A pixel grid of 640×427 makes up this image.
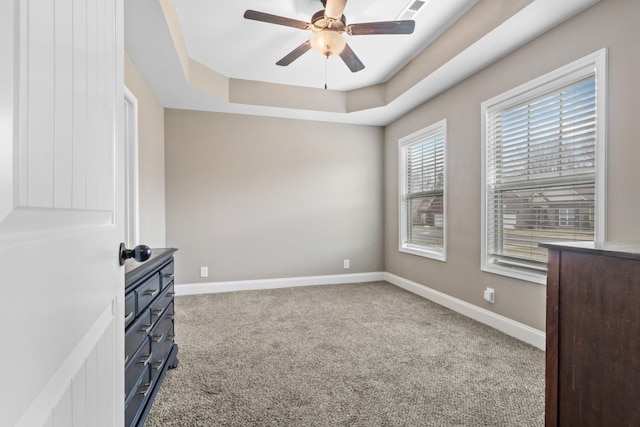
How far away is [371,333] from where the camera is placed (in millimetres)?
2766

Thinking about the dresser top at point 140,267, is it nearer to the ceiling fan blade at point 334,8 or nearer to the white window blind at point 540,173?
the ceiling fan blade at point 334,8

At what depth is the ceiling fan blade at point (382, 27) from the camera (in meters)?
2.24

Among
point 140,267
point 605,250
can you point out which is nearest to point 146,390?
point 140,267

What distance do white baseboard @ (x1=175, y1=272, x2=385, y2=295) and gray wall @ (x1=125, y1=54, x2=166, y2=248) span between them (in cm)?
71

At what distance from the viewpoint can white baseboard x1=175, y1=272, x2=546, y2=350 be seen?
8.51ft

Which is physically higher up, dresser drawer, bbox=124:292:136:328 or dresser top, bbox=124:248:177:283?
dresser top, bbox=124:248:177:283

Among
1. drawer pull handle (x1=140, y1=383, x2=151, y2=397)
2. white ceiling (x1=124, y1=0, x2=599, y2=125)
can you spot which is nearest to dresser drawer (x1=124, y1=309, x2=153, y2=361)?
drawer pull handle (x1=140, y1=383, x2=151, y2=397)

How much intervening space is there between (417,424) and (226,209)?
3355mm

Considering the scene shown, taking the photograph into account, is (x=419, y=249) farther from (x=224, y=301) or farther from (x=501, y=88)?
(x=224, y=301)

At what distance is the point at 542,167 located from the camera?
2.49 m

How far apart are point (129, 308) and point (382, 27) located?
7.70ft

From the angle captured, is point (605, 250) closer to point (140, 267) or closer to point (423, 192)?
point (140, 267)

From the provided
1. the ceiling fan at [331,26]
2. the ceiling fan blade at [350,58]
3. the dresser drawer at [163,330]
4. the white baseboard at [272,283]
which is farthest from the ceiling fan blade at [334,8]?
the white baseboard at [272,283]

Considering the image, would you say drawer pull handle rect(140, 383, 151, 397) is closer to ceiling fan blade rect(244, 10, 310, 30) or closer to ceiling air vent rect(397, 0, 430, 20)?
ceiling fan blade rect(244, 10, 310, 30)
